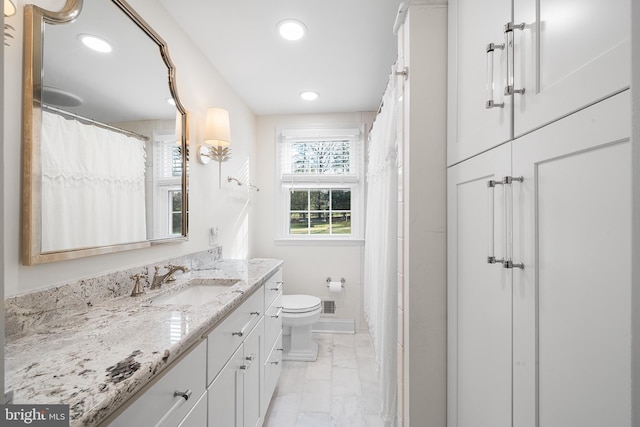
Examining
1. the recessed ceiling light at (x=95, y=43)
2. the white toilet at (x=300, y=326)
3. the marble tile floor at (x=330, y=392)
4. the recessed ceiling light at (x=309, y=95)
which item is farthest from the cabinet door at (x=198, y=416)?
the recessed ceiling light at (x=309, y=95)

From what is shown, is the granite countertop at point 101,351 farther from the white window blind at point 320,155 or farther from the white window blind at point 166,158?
the white window blind at point 320,155

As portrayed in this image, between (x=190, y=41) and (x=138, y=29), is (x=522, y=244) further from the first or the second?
(x=190, y=41)

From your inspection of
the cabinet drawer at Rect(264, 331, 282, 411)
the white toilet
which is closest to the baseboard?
the white toilet

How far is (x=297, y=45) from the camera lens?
1.89 m

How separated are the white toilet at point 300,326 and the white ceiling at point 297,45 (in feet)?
6.29

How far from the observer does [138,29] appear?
1364 mm

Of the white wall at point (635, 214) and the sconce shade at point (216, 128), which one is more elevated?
the sconce shade at point (216, 128)

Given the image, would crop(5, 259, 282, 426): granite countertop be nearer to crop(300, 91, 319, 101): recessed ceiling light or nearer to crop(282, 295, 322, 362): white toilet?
Answer: crop(282, 295, 322, 362): white toilet

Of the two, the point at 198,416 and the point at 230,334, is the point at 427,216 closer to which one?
the point at 230,334

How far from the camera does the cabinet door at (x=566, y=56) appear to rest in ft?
1.56

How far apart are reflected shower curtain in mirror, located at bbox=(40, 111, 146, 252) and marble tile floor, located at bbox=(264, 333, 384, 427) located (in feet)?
4.63

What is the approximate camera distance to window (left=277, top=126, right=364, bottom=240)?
10.3 feet

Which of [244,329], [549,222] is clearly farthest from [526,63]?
[244,329]

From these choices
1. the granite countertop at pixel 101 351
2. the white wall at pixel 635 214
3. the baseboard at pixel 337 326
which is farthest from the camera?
the baseboard at pixel 337 326
